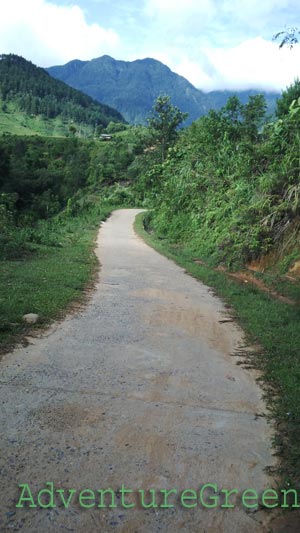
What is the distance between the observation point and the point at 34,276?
8961 mm

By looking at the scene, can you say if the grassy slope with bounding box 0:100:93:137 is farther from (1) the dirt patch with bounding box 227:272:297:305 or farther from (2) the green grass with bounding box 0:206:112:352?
(1) the dirt patch with bounding box 227:272:297:305

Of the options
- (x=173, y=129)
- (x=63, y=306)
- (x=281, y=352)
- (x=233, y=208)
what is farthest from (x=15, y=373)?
(x=173, y=129)

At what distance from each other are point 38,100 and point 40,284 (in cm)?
14465

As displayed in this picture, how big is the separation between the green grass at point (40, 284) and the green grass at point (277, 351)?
3131 millimetres

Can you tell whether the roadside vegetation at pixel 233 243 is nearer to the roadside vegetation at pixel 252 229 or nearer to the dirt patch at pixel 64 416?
the roadside vegetation at pixel 252 229

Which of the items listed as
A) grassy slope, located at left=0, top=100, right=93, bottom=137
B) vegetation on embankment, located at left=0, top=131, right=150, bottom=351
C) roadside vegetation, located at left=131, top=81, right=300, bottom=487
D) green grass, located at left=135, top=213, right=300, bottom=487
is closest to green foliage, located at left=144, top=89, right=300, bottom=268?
roadside vegetation, located at left=131, top=81, right=300, bottom=487

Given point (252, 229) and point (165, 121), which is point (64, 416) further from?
point (165, 121)

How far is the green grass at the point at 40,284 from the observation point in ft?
19.8

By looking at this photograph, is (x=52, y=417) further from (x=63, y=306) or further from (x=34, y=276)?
(x=34, y=276)

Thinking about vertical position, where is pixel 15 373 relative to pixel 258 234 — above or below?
below

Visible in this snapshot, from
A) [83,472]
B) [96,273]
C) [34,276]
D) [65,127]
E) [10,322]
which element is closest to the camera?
[83,472]

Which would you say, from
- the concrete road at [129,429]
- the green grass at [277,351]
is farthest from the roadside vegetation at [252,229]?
the concrete road at [129,429]

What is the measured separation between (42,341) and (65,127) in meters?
127

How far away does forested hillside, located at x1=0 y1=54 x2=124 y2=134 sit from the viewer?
126562mm
